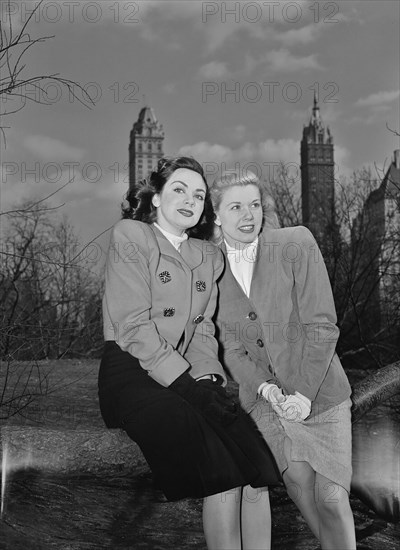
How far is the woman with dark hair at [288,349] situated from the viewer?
9.69ft

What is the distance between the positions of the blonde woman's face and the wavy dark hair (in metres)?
0.10

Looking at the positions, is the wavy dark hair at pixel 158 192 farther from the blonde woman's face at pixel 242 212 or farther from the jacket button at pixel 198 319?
the jacket button at pixel 198 319

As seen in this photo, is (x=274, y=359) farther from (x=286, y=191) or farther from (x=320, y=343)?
(x=286, y=191)

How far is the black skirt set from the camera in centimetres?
264

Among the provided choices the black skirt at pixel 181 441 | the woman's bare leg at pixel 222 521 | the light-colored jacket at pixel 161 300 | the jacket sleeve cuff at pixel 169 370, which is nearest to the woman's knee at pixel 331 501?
the black skirt at pixel 181 441

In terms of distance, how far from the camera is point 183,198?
3.00 metres

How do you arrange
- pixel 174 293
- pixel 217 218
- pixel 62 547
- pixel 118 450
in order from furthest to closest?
pixel 118 450
pixel 62 547
pixel 217 218
pixel 174 293

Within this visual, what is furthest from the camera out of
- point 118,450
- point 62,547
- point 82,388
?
point 82,388

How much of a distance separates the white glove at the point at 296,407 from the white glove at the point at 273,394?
0.8 inches

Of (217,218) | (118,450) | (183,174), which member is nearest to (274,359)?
(217,218)

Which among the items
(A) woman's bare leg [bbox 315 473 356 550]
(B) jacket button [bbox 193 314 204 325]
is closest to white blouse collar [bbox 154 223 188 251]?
(B) jacket button [bbox 193 314 204 325]

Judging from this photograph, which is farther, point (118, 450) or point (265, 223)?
point (118, 450)

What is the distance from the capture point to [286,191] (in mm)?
14891

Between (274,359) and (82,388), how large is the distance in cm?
391
